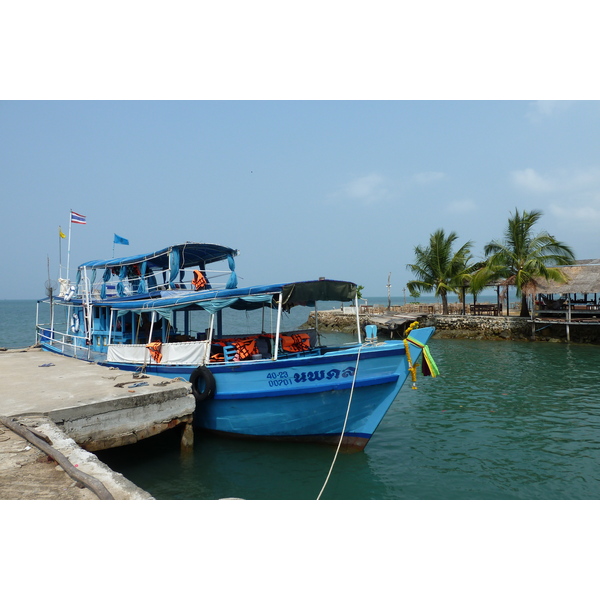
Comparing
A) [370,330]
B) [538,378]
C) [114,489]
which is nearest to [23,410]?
[114,489]

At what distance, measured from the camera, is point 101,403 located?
23.7 ft

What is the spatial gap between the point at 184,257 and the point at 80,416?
671 cm

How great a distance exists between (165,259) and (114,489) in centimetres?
907

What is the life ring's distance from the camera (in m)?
9.14

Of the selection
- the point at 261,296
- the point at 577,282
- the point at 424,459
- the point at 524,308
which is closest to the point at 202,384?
the point at 261,296

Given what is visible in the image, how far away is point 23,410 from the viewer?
6.89 m

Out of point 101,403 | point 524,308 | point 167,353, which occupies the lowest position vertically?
point 101,403

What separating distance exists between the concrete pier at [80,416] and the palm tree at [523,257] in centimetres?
2345

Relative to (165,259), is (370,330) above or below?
below

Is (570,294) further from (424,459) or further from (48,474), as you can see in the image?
(48,474)

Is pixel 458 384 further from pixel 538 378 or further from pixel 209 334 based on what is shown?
pixel 209 334

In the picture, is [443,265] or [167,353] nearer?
[167,353]

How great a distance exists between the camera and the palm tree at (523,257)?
2575cm

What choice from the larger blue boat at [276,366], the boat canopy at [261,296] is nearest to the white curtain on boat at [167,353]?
the larger blue boat at [276,366]
